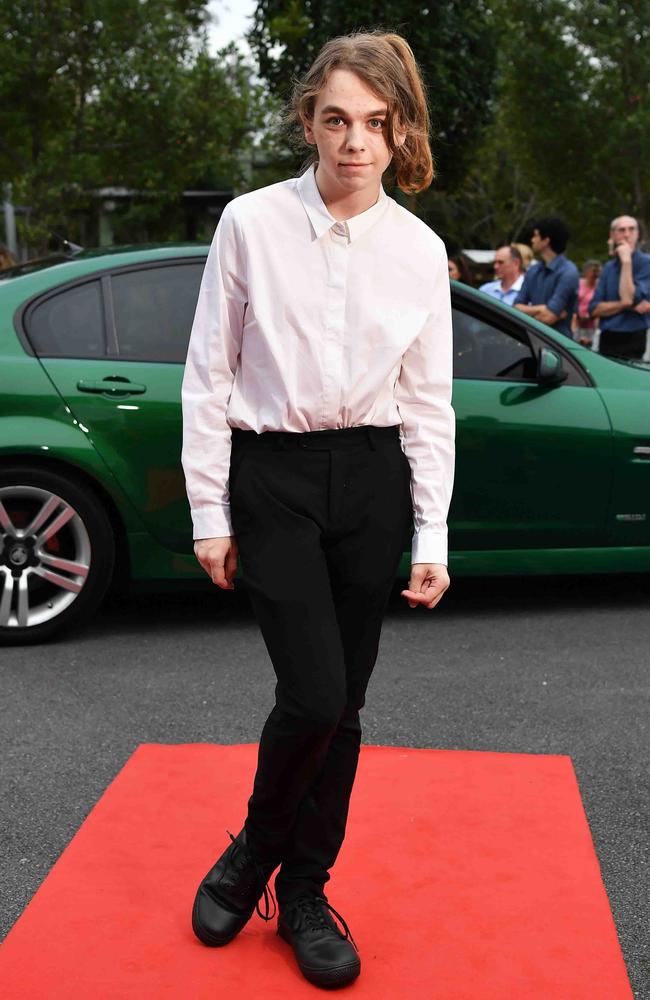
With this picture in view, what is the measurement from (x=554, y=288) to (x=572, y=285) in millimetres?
122

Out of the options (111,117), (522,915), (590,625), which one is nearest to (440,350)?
(522,915)

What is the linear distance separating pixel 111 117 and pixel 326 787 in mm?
18363

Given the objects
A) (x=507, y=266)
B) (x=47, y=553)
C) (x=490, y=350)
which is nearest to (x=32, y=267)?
(x=47, y=553)

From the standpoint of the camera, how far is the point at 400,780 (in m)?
3.73

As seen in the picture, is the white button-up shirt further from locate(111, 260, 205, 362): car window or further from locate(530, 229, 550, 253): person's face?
locate(530, 229, 550, 253): person's face

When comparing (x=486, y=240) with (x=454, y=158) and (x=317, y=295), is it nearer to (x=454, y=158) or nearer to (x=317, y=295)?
(x=454, y=158)

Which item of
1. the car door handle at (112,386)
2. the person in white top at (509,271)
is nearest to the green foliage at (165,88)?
the person in white top at (509,271)

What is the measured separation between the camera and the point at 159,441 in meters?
5.00

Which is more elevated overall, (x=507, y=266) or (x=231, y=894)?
(x=507, y=266)

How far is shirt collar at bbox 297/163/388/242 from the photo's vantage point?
2514 mm

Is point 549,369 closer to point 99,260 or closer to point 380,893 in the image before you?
point 99,260

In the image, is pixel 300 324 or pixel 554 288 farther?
pixel 554 288

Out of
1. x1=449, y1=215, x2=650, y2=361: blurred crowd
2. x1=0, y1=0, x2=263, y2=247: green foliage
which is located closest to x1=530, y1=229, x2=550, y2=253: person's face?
x1=449, y1=215, x2=650, y2=361: blurred crowd

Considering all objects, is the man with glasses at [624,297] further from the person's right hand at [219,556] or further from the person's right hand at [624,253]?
the person's right hand at [219,556]
